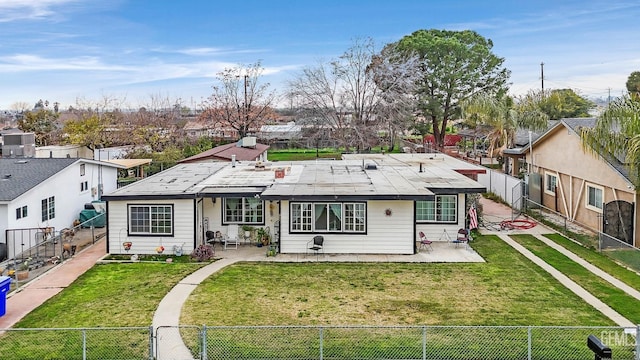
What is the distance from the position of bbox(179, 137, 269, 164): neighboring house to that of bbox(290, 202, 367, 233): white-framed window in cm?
1286

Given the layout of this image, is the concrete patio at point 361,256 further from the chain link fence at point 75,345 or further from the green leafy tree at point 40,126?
the green leafy tree at point 40,126

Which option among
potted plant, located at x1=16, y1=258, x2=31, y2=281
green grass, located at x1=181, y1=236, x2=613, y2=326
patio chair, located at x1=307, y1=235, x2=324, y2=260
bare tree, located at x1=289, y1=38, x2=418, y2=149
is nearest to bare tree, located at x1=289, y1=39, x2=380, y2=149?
bare tree, located at x1=289, y1=38, x2=418, y2=149

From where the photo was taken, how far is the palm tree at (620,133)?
1741 centimetres

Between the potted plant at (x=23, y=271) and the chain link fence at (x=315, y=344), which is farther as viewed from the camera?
the potted plant at (x=23, y=271)

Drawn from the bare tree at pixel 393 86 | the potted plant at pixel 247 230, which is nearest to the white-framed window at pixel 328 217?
the potted plant at pixel 247 230

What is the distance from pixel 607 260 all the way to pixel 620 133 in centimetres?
452

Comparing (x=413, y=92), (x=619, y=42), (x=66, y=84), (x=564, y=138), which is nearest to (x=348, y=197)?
(x=564, y=138)

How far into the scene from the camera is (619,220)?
20375mm

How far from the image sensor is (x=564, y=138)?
2553 cm

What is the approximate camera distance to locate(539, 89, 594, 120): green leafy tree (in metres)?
54.9

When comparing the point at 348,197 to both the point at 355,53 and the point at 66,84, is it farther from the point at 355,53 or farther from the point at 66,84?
the point at 66,84

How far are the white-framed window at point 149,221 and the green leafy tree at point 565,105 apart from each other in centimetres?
4664

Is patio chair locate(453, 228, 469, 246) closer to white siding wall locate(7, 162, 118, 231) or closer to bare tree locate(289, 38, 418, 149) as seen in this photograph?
white siding wall locate(7, 162, 118, 231)

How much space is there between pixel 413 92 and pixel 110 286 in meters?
38.9
